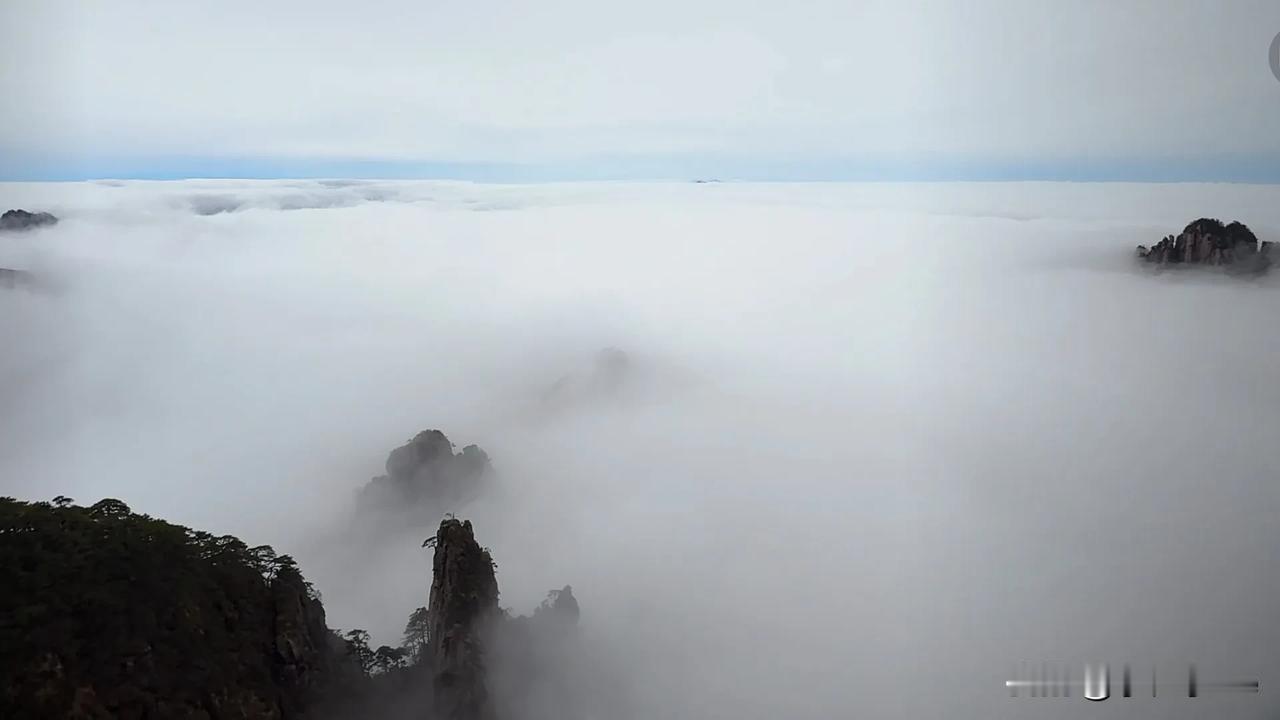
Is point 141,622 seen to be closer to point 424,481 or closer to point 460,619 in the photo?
point 460,619

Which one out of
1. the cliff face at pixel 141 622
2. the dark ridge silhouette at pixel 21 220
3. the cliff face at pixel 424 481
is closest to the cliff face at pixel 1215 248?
the cliff face at pixel 141 622

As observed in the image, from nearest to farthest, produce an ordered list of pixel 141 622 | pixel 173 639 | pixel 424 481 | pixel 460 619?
1. pixel 141 622
2. pixel 173 639
3. pixel 460 619
4. pixel 424 481

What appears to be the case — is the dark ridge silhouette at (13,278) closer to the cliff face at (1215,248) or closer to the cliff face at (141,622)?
the cliff face at (141,622)

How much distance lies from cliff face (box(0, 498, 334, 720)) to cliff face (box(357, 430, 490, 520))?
27.9 meters

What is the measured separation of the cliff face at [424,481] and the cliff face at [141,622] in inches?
1100

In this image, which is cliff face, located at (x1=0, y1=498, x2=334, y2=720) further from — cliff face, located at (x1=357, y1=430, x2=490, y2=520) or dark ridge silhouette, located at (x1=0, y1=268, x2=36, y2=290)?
dark ridge silhouette, located at (x1=0, y1=268, x2=36, y2=290)

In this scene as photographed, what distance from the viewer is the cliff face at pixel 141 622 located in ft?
23.0

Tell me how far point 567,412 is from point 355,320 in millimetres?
42213

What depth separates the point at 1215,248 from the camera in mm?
27969

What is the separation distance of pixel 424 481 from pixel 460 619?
26.0 m

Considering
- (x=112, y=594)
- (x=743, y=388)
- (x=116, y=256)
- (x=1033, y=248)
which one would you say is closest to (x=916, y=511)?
(x=1033, y=248)

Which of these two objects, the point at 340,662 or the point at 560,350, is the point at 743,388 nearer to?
the point at 560,350

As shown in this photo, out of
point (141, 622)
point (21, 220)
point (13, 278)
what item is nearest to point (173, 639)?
point (141, 622)

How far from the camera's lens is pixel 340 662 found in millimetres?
11984
